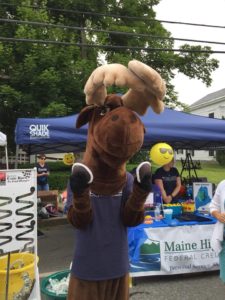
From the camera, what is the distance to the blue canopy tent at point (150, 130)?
5516mm

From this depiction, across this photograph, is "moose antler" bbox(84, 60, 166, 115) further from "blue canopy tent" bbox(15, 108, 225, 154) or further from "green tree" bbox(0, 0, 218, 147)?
"green tree" bbox(0, 0, 218, 147)

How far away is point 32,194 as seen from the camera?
3.88 metres

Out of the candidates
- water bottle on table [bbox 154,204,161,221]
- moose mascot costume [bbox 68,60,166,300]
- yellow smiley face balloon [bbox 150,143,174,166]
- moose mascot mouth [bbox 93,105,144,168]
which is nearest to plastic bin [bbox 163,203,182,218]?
water bottle on table [bbox 154,204,161,221]

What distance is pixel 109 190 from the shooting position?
242 cm

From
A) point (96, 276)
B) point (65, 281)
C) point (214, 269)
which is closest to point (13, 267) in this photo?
point (65, 281)

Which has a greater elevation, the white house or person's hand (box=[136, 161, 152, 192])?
the white house

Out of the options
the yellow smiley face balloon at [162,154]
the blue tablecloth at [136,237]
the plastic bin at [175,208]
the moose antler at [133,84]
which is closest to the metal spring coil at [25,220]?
the blue tablecloth at [136,237]

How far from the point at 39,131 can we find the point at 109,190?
332 cm

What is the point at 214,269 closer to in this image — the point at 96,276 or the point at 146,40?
the point at 96,276

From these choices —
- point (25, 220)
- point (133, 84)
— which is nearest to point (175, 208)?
point (25, 220)

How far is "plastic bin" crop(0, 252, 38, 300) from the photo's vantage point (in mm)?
3688

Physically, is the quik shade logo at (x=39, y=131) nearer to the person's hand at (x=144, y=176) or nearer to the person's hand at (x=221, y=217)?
the person's hand at (x=221, y=217)

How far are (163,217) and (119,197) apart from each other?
335 cm

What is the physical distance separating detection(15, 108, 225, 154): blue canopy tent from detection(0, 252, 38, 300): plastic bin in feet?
6.53
